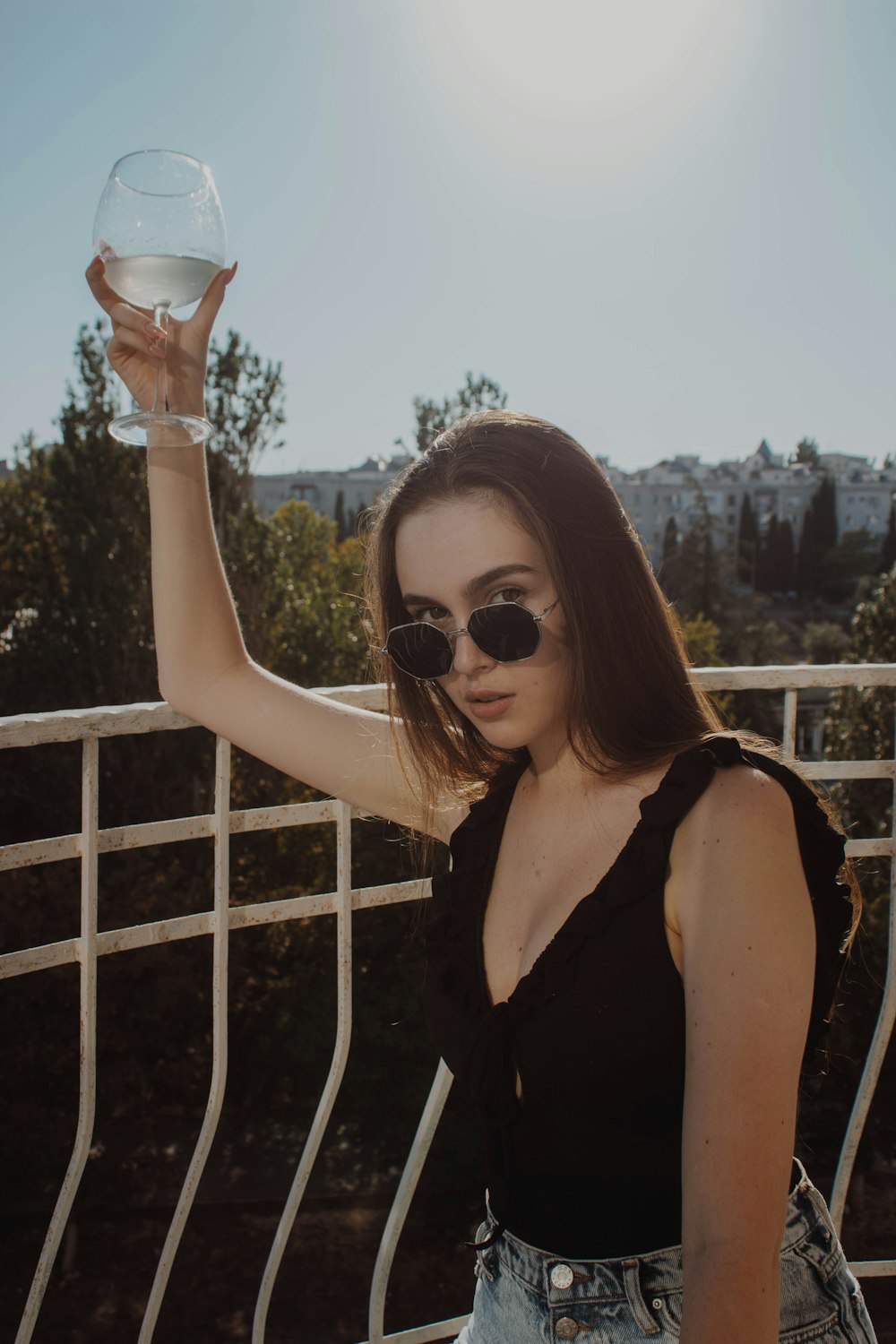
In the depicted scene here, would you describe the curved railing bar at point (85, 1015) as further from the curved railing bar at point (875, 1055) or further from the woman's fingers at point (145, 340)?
the curved railing bar at point (875, 1055)

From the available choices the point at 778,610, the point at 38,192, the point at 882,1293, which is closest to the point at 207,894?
the point at 882,1293

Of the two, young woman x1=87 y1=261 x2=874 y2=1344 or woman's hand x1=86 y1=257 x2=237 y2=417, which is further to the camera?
woman's hand x1=86 y1=257 x2=237 y2=417

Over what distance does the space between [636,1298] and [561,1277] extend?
0.32 feet

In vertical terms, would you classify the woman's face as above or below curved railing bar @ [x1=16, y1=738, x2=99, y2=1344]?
above

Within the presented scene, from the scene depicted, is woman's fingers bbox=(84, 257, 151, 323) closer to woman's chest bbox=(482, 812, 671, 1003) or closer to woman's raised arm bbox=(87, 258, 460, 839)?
woman's raised arm bbox=(87, 258, 460, 839)

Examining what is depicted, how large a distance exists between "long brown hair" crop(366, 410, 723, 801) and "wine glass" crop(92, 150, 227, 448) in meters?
0.53

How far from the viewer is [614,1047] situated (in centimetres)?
120

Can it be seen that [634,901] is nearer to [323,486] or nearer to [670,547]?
[670,547]

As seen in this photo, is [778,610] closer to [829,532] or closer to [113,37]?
[829,532]

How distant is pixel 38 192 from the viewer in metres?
16.5

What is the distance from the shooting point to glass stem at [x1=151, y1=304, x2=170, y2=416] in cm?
169

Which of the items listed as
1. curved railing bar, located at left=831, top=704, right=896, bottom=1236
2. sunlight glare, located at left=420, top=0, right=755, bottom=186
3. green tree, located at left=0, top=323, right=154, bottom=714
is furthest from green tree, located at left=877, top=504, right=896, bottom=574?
curved railing bar, located at left=831, top=704, right=896, bottom=1236

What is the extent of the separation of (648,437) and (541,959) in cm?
9840

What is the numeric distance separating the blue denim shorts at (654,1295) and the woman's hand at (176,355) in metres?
1.38
